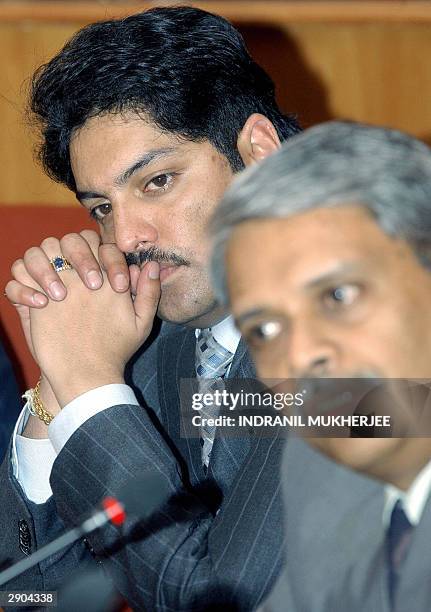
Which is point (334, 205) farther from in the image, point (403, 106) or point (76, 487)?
point (403, 106)

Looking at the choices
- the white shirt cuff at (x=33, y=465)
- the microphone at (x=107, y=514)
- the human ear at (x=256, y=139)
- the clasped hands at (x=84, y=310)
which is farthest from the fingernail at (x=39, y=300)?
the microphone at (x=107, y=514)

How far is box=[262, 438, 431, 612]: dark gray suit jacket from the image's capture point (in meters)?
0.85

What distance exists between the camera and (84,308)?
1.42m

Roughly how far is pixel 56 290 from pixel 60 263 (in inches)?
2.4

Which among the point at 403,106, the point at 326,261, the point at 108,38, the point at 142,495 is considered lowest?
the point at 403,106

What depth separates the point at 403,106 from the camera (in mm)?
2518

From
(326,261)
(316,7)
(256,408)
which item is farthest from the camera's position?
(316,7)

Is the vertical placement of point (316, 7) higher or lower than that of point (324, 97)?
higher

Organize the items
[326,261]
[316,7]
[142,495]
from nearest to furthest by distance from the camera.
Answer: [326,261], [142,495], [316,7]

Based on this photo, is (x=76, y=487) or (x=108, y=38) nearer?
(x=76, y=487)

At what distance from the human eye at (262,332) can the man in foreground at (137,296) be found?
345 millimetres

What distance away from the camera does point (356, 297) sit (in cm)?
85

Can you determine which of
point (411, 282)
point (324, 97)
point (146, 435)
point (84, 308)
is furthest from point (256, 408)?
point (324, 97)

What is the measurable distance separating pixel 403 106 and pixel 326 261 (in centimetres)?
176
